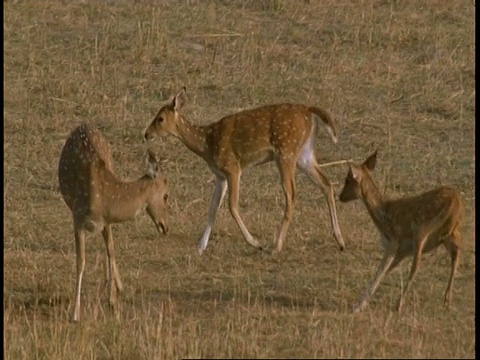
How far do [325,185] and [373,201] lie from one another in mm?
1619

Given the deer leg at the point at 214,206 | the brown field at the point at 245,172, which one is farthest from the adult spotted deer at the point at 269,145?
the brown field at the point at 245,172

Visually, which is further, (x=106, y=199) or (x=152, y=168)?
(x=152, y=168)

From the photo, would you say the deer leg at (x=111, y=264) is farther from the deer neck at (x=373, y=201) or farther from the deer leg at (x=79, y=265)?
the deer neck at (x=373, y=201)

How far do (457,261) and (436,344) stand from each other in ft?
6.26

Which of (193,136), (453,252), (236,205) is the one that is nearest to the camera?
(453,252)

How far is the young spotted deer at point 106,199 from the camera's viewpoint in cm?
1213

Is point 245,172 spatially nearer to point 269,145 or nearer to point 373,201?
point 269,145

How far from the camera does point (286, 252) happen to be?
13.5 m

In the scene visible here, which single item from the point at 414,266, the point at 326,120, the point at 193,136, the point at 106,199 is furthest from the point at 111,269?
the point at 326,120

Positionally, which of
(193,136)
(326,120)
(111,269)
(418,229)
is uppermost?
(326,120)

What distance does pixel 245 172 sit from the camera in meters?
15.9

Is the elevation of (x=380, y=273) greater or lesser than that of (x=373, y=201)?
lesser

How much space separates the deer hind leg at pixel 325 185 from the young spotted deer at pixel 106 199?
1797mm

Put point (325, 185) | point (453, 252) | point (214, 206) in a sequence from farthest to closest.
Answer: point (325, 185)
point (214, 206)
point (453, 252)
